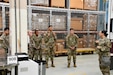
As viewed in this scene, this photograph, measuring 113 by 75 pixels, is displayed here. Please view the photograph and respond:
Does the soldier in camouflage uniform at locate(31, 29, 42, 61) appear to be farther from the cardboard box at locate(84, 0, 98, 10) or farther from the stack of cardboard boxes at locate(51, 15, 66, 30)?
the cardboard box at locate(84, 0, 98, 10)

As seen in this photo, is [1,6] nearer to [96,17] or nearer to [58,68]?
[58,68]

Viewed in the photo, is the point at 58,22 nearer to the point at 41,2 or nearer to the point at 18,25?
the point at 41,2

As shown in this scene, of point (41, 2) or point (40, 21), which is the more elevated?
point (41, 2)

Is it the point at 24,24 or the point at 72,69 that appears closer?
the point at 24,24

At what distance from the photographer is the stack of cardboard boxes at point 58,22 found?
9766mm

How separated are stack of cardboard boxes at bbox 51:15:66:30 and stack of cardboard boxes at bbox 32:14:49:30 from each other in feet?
1.35

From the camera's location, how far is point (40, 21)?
9.24 m

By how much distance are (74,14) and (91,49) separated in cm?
223

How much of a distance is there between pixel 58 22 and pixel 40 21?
42.8 inches

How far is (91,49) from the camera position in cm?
1087

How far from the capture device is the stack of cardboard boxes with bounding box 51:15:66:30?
9.77 metres

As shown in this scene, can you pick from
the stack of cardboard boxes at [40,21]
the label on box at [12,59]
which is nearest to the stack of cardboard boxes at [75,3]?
the stack of cardboard boxes at [40,21]

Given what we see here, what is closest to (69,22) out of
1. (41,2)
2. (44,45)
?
(41,2)

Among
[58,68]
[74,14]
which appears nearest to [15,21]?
[58,68]
